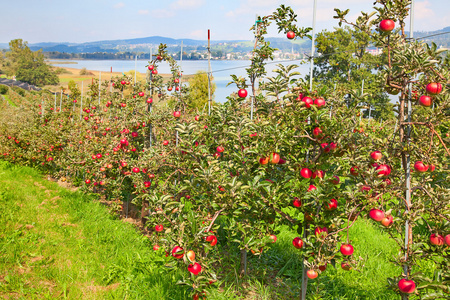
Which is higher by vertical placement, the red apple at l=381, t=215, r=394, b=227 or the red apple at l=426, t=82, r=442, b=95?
the red apple at l=426, t=82, r=442, b=95

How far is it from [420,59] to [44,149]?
812cm

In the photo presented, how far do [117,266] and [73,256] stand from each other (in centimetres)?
72

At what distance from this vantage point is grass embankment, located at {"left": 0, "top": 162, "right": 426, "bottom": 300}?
3102mm

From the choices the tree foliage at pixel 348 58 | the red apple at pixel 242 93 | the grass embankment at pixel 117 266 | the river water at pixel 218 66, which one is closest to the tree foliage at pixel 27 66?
the tree foliage at pixel 348 58

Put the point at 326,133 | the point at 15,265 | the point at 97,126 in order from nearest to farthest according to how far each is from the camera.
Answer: the point at 326,133, the point at 15,265, the point at 97,126

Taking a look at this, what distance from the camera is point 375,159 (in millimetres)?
2064

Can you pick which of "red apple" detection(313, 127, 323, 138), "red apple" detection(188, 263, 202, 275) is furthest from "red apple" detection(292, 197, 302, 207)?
"red apple" detection(188, 263, 202, 275)

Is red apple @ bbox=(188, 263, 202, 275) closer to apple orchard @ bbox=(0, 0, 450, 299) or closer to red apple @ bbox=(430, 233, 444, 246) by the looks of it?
apple orchard @ bbox=(0, 0, 450, 299)

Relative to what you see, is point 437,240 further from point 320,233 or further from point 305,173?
point 305,173

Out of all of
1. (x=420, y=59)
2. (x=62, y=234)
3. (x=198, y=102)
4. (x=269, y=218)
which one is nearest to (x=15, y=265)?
(x=62, y=234)

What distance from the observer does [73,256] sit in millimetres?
3783

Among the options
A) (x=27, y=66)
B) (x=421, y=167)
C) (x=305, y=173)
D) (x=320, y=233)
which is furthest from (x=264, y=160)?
A: (x=27, y=66)

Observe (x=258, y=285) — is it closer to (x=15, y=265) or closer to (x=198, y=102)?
(x=15, y=265)

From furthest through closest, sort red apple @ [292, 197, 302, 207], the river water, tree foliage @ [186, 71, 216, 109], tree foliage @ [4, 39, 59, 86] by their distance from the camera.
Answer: tree foliage @ [4, 39, 59, 86] → tree foliage @ [186, 71, 216, 109] → the river water → red apple @ [292, 197, 302, 207]
